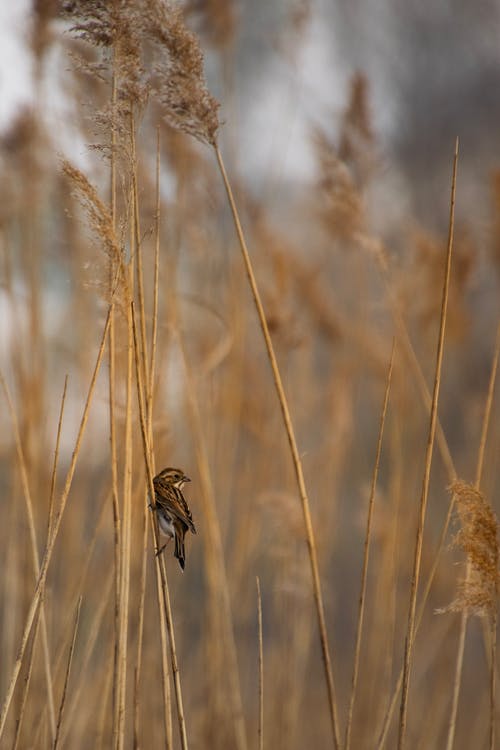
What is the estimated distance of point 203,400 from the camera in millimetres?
1838

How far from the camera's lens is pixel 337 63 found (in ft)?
9.94

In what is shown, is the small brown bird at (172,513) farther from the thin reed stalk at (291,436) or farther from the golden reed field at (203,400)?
the thin reed stalk at (291,436)

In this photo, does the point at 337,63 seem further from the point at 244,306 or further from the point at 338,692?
the point at 338,692

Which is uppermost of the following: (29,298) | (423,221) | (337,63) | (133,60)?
(337,63)

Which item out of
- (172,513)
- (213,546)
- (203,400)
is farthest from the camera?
(203,400)

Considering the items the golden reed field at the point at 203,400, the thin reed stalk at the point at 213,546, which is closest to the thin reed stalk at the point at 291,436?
the golden reed field at the point at 203,400

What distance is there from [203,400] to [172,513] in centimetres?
108

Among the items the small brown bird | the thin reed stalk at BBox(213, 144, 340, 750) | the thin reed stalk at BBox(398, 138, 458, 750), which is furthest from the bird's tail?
the thin reed stalk at BBox(398, 138, 458, 750)

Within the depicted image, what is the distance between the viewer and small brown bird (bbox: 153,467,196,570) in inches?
29.5

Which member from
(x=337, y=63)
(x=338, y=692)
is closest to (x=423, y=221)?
(x=337, y=63)

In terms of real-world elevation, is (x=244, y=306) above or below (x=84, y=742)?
above

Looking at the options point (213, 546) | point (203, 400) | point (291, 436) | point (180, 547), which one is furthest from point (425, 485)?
point (203, 400)

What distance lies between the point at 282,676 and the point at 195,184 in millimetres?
1144

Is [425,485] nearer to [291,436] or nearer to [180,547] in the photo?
[291,436]
